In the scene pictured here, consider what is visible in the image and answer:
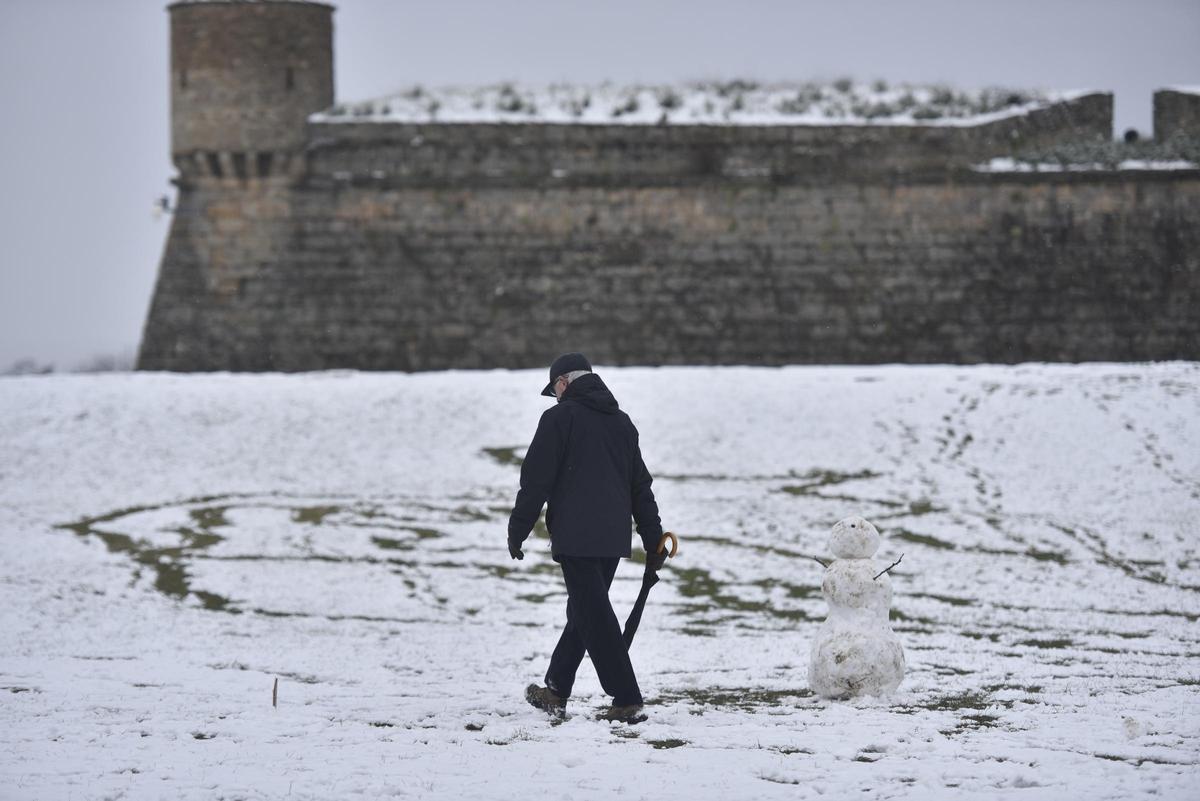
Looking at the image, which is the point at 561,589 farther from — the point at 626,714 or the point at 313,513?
the point at 626,714

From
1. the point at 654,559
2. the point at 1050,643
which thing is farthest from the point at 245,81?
the point at 654,559

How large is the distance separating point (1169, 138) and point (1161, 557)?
1342cm

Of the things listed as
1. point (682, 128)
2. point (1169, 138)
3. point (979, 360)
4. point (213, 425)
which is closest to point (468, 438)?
point (213, 425)

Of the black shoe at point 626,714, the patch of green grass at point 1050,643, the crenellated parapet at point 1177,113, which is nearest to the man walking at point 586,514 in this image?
the black shoe at point 626,714

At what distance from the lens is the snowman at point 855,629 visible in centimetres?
888

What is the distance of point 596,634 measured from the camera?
8.27 meters

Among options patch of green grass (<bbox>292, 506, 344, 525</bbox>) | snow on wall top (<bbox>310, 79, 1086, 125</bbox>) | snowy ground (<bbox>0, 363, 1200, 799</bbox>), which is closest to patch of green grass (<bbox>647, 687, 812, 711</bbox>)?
snowy ground (<bbox>0, 363, 1200, 799</bbox>)

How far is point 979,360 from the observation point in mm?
26078

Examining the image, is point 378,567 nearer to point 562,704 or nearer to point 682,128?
point 562,704

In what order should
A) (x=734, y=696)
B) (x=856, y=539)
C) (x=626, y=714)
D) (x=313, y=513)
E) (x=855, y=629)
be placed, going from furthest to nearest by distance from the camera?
(x=313, y=513) < (x=734, y=696) < (x=856, y=539) < (x=855, y=629) < (x=626, y=714)

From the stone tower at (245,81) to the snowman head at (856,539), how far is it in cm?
1860

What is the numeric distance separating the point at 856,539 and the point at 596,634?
71.1 inches

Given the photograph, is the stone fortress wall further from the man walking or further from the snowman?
the man walking

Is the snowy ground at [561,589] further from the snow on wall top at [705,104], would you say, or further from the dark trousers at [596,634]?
the snow on wall top at [705,104]
